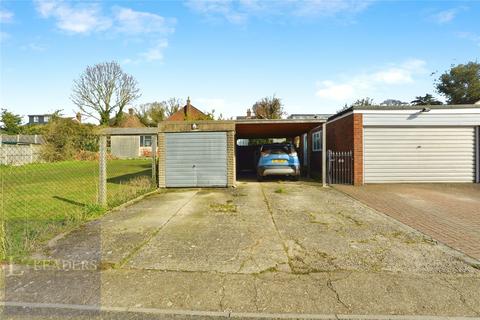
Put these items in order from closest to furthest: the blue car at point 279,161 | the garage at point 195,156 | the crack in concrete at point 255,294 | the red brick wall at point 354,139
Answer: the crack in concrete at point 255,294
the garage at point 195,156
the red brick wall at point 354,139
the blue car at point 279,161

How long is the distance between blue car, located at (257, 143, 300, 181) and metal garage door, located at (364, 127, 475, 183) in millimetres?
3016

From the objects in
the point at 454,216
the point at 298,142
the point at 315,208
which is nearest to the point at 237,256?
the point at 315,208

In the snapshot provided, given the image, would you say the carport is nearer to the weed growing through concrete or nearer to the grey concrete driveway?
the weed growing through concrete

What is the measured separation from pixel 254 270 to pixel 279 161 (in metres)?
8.65

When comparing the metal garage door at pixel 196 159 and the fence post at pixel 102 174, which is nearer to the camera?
the fence post at pixel 102 174

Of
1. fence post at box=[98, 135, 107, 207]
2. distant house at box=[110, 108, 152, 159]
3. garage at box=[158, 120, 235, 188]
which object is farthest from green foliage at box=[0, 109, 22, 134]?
fence post at box=[98, 135, 107, 207]

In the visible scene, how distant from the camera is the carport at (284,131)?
11.3m

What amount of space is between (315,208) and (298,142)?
15758 millimetres

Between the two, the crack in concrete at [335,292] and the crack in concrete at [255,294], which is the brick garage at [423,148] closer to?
the crack in concrete at [335,292]

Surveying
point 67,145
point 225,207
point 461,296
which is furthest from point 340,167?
point 67,145

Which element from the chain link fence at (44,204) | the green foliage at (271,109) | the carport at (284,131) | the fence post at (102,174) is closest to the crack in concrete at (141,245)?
the chain link fence at (44,204)

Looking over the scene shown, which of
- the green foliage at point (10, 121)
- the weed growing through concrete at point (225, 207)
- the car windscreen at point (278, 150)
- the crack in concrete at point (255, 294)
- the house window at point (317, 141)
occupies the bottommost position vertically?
the crack in concrete at point (255, 294)

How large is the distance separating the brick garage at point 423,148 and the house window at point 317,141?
374cm

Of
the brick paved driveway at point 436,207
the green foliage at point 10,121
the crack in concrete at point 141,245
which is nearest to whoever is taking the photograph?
the crack in concrete at point 141,245
